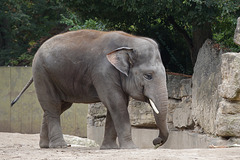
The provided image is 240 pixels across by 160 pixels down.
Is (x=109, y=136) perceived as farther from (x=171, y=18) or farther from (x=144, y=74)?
(x=171, y=18)

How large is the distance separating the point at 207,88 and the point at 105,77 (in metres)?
2.63

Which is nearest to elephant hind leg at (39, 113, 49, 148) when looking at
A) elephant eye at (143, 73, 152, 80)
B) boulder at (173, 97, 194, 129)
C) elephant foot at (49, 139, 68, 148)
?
elephant foot at (49, 139, 68, 148)

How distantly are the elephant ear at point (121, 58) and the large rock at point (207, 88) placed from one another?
211 cm

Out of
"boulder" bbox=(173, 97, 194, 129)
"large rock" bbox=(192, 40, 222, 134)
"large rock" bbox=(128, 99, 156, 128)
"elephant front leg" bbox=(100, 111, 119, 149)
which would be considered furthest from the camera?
"large rock" bbox=(128, 99, 156, 128)

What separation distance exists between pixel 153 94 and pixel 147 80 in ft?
0.82

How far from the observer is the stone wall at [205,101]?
771 cm

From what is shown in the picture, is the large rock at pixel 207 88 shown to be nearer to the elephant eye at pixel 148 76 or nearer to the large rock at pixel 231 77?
the large rock at pixel 231 77

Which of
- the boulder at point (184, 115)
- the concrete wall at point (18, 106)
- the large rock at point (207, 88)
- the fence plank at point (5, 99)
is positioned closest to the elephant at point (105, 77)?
the large rock at point (207, 88)

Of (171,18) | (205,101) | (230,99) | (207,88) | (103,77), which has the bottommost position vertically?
(205,101)

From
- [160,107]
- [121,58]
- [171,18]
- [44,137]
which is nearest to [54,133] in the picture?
[44,137]

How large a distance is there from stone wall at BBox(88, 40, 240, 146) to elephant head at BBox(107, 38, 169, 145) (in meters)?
1.09

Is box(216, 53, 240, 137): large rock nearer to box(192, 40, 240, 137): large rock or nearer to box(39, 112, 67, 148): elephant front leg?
box(192, 40, 240, 137): large rock

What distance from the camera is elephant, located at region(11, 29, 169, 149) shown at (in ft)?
24.5

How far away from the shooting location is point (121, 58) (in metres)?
7.50
